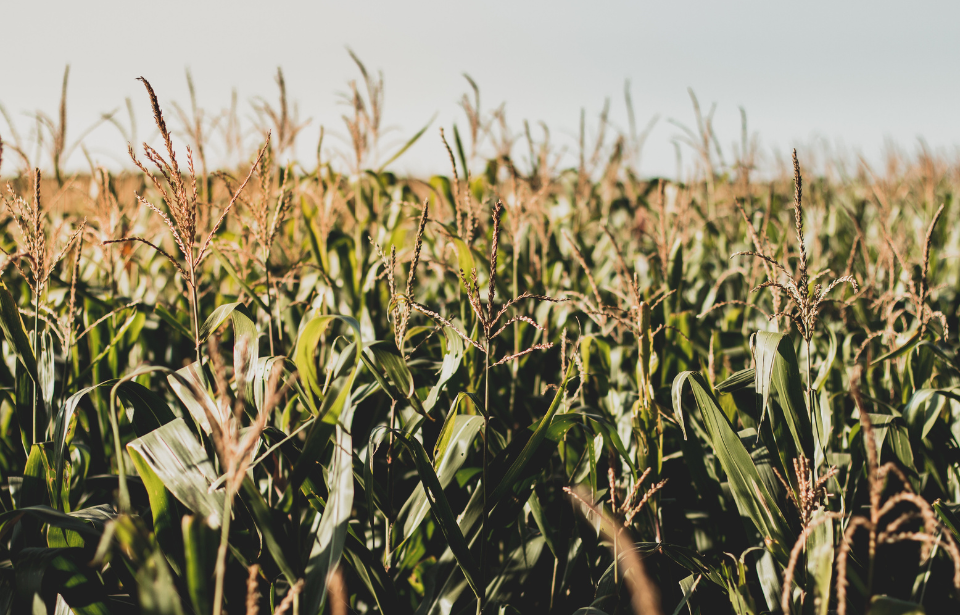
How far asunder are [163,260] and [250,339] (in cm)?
209

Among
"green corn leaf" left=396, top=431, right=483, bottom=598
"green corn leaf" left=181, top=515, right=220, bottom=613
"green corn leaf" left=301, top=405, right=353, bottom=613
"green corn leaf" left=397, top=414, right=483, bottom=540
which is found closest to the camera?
"green corn leaf" left=181, top=515, right=220, bottom=613

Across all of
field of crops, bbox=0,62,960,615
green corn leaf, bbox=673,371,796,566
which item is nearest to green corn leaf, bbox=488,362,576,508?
field of crops, bbox=0,62,960,615

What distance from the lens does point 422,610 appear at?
4.07 ft

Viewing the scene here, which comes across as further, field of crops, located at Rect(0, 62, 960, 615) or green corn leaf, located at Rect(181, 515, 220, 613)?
field of crops, located at Rect(0, 62, 960, 615)

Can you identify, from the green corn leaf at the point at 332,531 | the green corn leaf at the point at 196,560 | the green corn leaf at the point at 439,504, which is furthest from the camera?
the green corn leaf at the point at 439,504

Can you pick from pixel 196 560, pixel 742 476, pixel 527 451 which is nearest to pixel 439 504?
pixel 527 451

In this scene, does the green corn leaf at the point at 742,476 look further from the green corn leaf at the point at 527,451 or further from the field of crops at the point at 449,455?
the green corn leaf at the point at 527,451

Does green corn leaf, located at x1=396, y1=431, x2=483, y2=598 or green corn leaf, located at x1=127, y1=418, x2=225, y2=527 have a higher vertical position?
green corn leaf, located at x1=127, y1=418, x2=225, y2=527

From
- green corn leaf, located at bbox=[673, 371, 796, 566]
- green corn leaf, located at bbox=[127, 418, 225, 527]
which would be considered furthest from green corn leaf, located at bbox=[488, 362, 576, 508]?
green corn leaf, located at bbox=[127, 418, 225, 527]

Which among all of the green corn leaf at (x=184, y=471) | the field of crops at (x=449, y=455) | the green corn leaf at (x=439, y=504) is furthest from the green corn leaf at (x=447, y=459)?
the green corn leaf at (x=184, y=471)

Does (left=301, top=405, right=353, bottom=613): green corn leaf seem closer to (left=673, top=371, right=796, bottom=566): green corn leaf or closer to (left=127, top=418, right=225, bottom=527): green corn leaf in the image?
(left=127, top=418, right=225, bottom=527): green corn leaf

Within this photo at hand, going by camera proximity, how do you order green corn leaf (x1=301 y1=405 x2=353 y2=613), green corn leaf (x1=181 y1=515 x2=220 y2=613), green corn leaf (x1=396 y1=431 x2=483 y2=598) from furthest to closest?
green corn leaf (x1=396 y1=431 x2=483 y2=598) < green corn leaf (x1=301 y1=405 x2=353 y2=613) < green corn leaf (x1=181 y1=515 x2=220 y2=613)

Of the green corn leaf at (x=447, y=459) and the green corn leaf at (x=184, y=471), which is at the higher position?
the green corn leaf at (x=184, y=471)

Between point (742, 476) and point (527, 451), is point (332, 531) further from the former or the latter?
point (742, 476)
